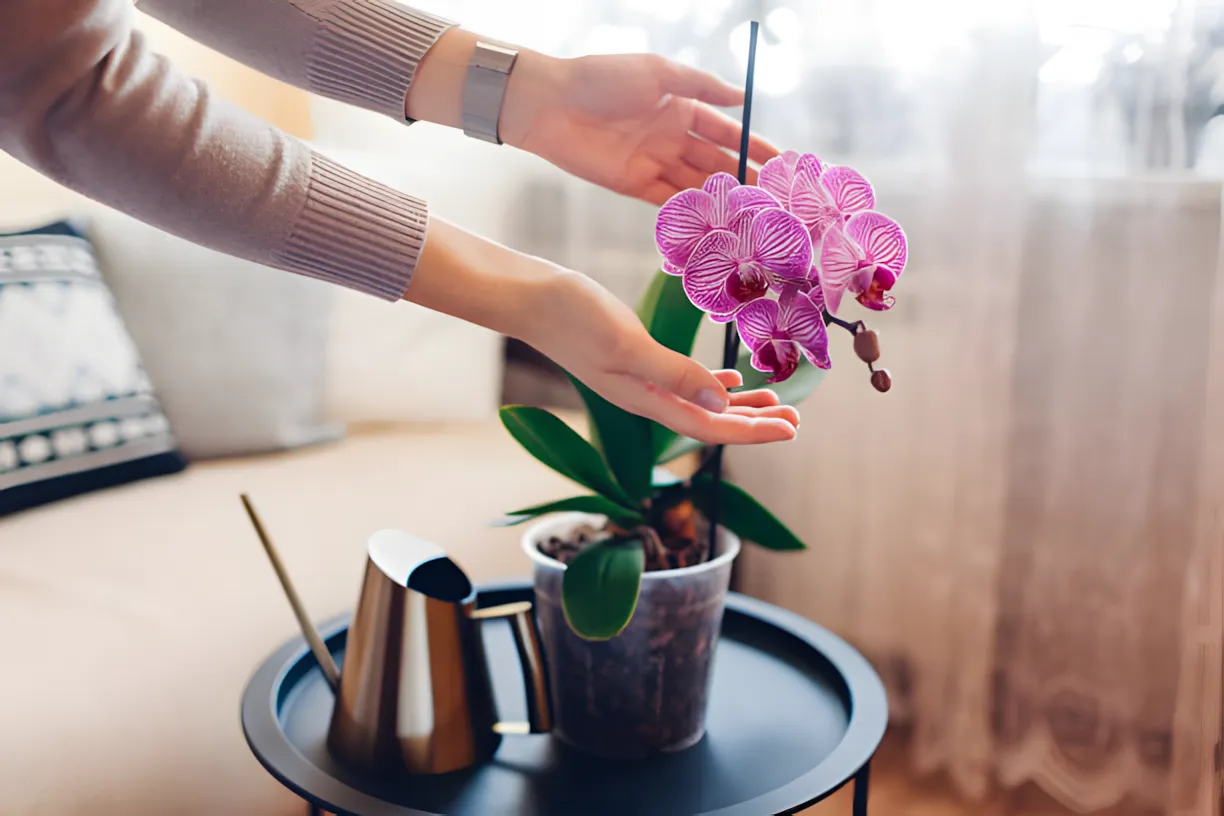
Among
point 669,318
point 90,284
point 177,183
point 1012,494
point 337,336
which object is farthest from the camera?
point 337,336

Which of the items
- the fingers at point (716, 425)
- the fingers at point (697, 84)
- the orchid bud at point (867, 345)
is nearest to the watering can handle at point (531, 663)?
the fingers at point (716, 425)

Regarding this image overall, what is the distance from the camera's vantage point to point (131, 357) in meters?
1.28

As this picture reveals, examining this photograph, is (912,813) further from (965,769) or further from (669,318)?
(669,318)

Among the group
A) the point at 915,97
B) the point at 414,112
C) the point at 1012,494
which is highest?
→ the point at 915,97

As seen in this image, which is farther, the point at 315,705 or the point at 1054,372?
the point at 1054,372

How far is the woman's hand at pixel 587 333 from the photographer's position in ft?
1.98

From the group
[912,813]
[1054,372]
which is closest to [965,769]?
[912,813]

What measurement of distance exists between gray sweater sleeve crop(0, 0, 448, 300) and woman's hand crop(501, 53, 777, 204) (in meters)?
0.20

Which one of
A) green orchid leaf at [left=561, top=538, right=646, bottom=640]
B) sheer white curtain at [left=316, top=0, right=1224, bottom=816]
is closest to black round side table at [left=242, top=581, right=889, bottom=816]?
green orchid leaf at [left=561, top=538, right=646, bottom=640]

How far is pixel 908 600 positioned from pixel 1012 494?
0.22 metres

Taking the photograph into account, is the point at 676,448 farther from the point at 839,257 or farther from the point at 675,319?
the point at 839,257

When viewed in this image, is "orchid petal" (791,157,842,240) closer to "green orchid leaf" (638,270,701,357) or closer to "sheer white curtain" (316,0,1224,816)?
"green orchid leaf" (638,270,701,357)

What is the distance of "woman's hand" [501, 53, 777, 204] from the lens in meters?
0.78

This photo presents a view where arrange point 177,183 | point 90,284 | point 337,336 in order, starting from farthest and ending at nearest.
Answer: point 337,336, point 90,284, point 177,183
